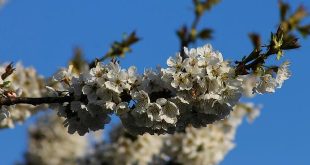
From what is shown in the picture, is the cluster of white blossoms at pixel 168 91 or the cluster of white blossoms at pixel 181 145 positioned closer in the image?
the cluster of white blossoms at pixel 168 91

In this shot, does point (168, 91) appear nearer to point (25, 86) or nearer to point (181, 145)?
point (25, 86)

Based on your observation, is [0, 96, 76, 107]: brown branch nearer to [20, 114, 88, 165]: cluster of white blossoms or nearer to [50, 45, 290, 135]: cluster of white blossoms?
[50, 45, 290, 135]: cluster of white blossoms

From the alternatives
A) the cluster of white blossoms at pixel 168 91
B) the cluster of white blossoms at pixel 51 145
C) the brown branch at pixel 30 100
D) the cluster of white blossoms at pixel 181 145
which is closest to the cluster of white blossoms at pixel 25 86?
the cluster of white blossoms at pixel 181 145

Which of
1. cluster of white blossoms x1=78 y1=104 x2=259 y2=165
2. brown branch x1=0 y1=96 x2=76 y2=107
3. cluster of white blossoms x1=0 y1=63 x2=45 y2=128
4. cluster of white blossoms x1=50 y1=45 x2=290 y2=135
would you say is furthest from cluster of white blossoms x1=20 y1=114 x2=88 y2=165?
cluster of white blossoms x1=50 y1=45 x2=290 y2=135

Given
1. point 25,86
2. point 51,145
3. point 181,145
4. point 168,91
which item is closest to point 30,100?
point 168,91

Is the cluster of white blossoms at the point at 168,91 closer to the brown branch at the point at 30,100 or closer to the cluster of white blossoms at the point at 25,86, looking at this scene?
the brown branch at the point at 30,100
